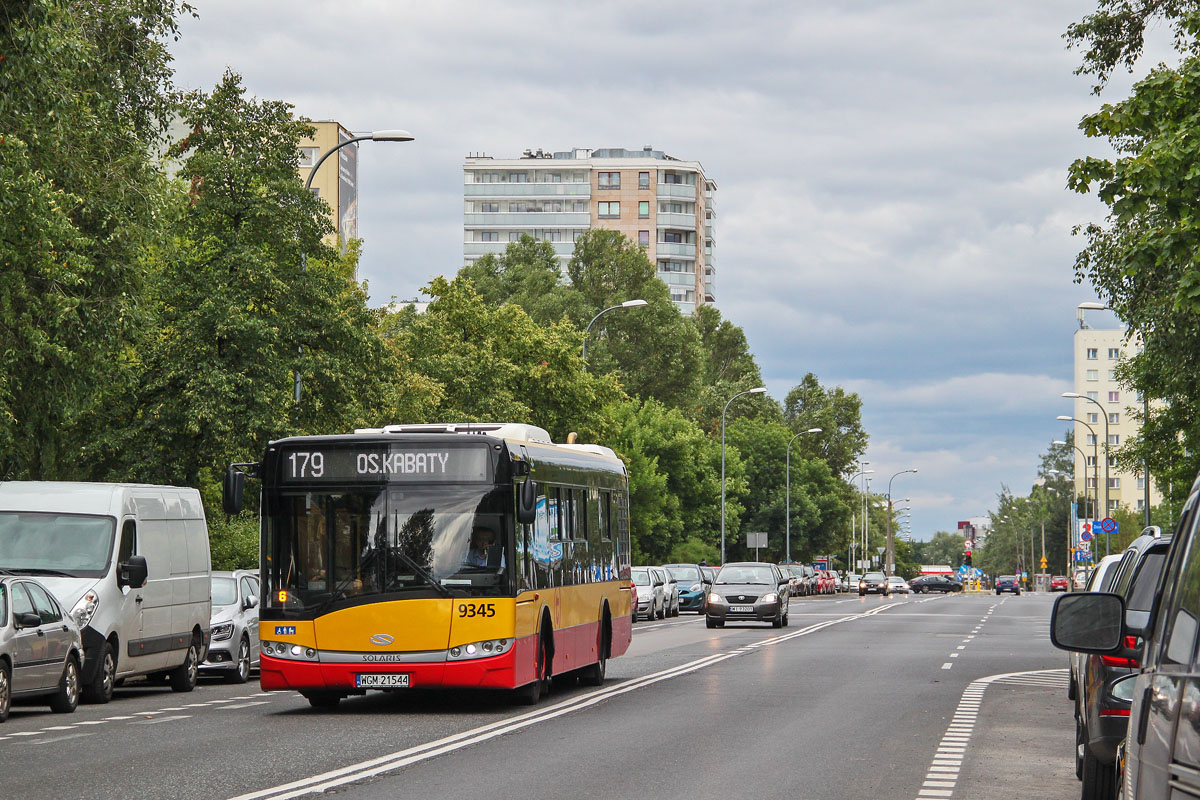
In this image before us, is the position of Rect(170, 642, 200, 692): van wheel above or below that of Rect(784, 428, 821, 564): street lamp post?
below

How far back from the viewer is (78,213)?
25.2 m

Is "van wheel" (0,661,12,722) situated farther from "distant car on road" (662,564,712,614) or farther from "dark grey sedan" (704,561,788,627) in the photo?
"distant car on road" (662,564,712,614)

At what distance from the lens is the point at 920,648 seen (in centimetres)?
3338

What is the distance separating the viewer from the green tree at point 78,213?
71.0ft

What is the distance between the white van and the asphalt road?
1.86 ft

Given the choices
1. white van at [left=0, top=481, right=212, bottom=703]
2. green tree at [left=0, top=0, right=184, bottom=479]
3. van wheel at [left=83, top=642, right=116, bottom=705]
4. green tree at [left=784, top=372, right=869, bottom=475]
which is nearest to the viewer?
van wheel at [left=83, top=642, right=116, bottom=705]

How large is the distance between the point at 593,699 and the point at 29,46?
9154 millimetres

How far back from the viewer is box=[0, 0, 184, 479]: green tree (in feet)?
71.0

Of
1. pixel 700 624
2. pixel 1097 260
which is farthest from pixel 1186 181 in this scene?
pixel 700 624

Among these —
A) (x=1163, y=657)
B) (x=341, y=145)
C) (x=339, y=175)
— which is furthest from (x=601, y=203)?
(x=1163, y=657)

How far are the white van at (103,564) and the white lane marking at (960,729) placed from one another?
9427mm

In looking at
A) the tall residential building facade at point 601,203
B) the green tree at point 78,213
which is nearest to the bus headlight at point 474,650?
the green tree at point 78,213

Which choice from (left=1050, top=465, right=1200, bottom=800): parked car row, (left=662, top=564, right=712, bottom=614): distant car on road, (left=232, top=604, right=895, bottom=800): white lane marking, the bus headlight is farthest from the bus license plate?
(left=662, top=564, right=712, bottom=614): distant car on road

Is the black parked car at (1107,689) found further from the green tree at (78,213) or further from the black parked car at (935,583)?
the black parked car at (935,583)
